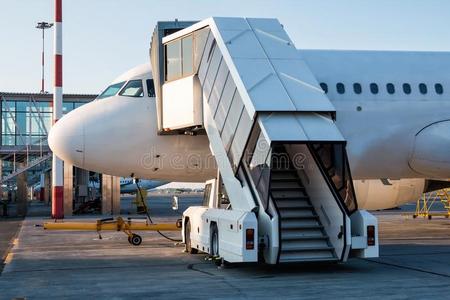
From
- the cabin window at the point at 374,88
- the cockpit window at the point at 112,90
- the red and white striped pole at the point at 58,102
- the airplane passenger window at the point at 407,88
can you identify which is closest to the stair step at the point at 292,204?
the cabin window at the point at 374,88

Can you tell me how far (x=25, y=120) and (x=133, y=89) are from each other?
2398cm

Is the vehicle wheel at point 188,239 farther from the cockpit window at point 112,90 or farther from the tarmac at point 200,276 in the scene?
the cockpit window at point 112,90

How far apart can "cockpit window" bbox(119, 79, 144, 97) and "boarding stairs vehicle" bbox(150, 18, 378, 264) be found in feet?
5.81

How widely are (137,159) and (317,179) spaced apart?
4.75 m

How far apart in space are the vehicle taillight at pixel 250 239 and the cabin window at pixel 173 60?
4632 millimetres

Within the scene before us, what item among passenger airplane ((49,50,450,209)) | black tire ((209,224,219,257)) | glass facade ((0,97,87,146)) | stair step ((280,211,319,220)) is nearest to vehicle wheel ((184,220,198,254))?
passenger airplane ((49,50,450,209))

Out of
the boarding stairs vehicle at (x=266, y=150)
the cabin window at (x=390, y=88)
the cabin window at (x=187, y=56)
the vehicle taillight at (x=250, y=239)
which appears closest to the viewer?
the vehicle taillight at (x=250, y=239)

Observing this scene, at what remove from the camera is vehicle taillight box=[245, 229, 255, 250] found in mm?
9945

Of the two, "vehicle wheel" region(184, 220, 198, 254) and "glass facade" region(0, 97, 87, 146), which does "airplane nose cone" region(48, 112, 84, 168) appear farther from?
"glass facade" region(0, 97, 87, 146)

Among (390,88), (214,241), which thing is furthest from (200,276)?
(390,88)

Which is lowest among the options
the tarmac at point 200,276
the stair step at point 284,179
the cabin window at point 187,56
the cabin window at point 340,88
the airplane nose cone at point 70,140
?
the tarmac at point 200,276

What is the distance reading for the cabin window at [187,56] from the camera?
13.0 metres

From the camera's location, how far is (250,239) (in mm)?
9969

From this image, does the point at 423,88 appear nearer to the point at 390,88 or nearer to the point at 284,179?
the point at 390,88
